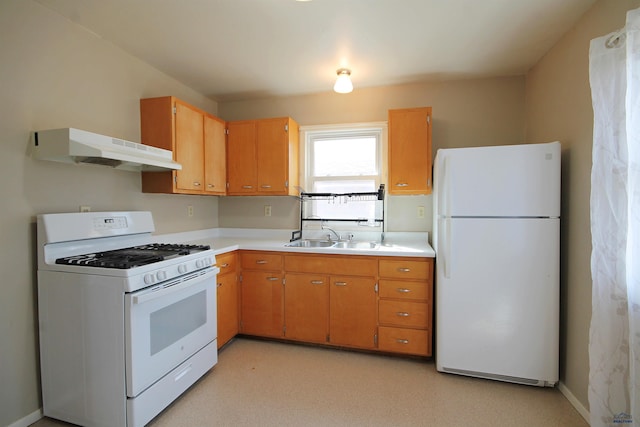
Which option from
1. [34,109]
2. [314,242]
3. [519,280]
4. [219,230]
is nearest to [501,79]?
[519,280]

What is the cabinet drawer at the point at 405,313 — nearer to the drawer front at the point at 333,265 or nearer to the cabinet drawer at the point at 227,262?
the drawer front at the point at 333,265

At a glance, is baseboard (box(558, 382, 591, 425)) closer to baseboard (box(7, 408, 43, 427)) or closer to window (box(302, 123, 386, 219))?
window (box(302, 123, 386, 219))

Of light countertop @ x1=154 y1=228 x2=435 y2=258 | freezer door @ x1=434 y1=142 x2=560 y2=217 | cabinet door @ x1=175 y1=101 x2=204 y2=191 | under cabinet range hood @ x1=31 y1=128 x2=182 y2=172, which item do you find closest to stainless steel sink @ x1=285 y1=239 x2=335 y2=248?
light countertop @ x1=154 y1=228 x2=435 y2=258

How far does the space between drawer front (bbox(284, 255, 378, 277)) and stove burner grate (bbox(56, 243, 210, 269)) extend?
757mm

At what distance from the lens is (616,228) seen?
140 centimetres

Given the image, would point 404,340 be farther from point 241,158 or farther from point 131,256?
point 241,158

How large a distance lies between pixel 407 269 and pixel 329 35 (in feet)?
6.09

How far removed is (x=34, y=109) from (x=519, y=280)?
10.7 ft

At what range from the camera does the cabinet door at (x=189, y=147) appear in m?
2.41

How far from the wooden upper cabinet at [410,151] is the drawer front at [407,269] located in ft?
2.23

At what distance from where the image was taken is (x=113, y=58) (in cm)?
220

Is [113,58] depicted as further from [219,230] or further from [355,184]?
[355,184]

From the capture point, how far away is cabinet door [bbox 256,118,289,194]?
2893mm

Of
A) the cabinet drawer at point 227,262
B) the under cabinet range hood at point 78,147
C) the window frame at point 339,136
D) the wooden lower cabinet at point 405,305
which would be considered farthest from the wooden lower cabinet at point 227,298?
the wooden lower cabinet at point 405,305
